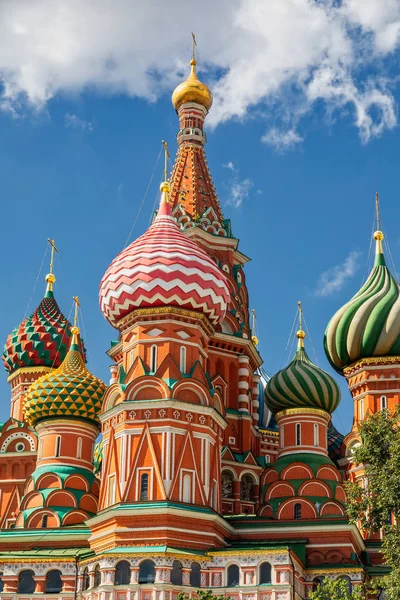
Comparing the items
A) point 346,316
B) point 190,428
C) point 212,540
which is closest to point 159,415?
point 190,428

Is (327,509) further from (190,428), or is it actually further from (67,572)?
(67,572)

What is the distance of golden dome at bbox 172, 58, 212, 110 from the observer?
126 feet

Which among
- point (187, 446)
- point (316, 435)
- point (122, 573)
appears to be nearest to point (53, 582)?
point (122, 573)

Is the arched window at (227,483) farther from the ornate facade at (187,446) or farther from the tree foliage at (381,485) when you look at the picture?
the tree foliage at (381,485)

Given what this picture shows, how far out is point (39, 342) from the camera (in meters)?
38.4

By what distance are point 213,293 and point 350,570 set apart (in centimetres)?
807

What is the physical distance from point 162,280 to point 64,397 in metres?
5.63

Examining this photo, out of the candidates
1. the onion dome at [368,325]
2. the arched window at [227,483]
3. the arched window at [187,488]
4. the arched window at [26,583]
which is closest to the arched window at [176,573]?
the arched window at [187,488]

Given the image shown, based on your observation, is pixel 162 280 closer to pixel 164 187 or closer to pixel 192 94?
pixel 164 187

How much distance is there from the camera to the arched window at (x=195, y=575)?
86.7 feet

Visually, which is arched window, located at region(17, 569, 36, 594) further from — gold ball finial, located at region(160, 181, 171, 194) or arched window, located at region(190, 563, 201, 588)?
gold ball finial, located at region(160, 181, 171, 194)

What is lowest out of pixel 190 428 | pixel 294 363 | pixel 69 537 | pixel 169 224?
pixel 69 537

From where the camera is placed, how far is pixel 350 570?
27656 millimetres

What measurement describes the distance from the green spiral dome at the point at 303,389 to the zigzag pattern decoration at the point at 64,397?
17.0ft
